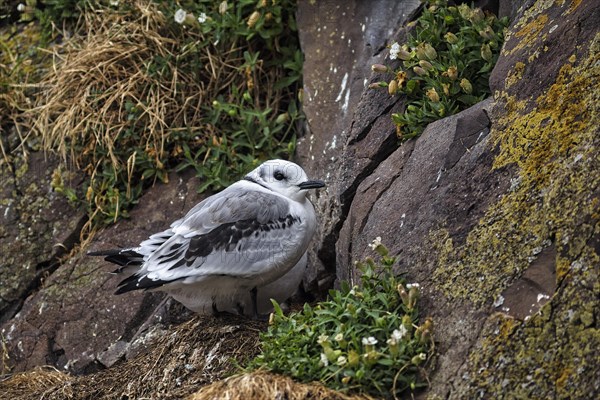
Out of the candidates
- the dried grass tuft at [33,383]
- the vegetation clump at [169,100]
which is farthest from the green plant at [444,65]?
the dried grass tuft at [33,383]

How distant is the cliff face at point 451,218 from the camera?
405cm

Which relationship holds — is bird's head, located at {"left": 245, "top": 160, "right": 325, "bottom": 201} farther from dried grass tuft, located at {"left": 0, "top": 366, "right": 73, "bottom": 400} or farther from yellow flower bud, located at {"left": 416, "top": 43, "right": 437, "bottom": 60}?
dried grass tuft, located at {"left": 0, "top": 366, "right": 73, "bottom": 400}

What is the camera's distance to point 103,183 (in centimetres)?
711

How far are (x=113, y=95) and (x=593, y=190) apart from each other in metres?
4.13

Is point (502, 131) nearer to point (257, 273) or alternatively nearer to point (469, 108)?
point (469, 108)

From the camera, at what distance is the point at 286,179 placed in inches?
239

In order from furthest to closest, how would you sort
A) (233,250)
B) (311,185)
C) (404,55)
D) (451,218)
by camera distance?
(311,185) → (404,55) → (233,250) → (451,218)

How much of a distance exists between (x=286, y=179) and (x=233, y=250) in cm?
68

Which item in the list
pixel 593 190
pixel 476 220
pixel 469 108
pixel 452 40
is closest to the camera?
pixel 593 190

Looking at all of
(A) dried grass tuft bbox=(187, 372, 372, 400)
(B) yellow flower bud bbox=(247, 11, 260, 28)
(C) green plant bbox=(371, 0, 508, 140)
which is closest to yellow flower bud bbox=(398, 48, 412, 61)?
(C) green plant bbox=(371, 0, 508, 140)

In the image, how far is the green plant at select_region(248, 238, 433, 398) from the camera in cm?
427

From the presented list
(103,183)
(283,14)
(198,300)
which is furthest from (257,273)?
(283,14)

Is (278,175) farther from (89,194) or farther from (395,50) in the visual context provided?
(89,194)

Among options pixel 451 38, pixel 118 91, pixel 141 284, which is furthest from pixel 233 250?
pixel 118 91
